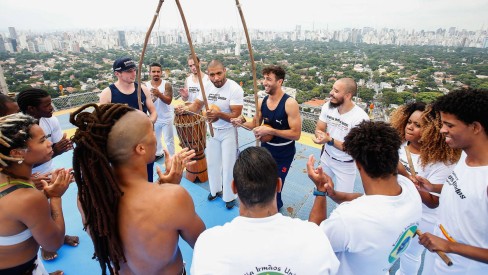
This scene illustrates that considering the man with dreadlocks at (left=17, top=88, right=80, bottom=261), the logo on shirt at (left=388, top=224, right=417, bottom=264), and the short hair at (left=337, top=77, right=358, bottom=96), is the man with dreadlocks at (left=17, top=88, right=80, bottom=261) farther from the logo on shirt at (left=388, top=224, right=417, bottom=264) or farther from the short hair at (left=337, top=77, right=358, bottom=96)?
the short hair at (left=337, top=77, right=358, bottom=96)

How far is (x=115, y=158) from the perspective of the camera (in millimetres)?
1445

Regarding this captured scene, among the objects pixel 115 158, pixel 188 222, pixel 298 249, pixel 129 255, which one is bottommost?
pixel 129 255

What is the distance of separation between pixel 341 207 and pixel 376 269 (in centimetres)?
45

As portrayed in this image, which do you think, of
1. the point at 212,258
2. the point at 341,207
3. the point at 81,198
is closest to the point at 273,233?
the point at 212,258

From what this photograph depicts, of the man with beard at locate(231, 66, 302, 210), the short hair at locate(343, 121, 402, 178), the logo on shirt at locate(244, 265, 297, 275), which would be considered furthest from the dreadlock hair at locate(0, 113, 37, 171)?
the man with beard at locate(231, 66, 302, 210)

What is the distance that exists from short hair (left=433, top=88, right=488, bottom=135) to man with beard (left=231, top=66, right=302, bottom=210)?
168 centimetres

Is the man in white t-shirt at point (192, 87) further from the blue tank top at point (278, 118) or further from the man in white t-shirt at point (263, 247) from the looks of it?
the man in white t-shirt at point (263, 247)

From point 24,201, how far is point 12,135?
18.2 inches

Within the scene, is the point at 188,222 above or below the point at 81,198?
below

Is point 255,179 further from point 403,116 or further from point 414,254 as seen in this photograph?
point 403,116

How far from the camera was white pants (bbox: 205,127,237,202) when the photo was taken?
12.8 feet

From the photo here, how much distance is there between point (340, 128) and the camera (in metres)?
3.43

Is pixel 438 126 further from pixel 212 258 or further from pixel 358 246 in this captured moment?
pixel 212 258

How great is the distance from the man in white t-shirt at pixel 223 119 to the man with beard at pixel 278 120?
12.4 inches
